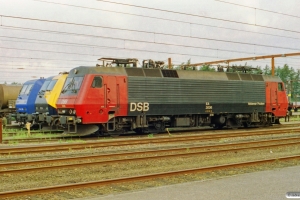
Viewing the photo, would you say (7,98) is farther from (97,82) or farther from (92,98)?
(92,98)

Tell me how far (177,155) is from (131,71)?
9.03 metres

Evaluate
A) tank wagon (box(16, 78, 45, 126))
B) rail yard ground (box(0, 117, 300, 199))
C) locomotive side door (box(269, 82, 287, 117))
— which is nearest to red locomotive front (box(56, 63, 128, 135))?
rail yard ground (box(0, 117, 300, 199))

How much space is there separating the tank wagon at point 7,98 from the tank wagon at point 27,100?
15.9 ft

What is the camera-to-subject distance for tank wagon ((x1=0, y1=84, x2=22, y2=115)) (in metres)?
32.8

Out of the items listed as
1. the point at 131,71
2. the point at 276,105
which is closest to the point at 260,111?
the point at 276,105

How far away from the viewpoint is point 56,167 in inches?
447

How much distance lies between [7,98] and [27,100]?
258 inches

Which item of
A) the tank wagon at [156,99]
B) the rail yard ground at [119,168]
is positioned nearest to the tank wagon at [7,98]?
the tank wagon at [156,99]

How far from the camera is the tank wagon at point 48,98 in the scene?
24.2 metres

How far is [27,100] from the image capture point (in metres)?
27.6

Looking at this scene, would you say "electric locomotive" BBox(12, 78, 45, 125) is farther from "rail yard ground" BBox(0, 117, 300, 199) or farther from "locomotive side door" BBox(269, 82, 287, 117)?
"locomotive side door" BBox(269, 82, 287, 117)

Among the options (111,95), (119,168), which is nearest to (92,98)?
(111,95)

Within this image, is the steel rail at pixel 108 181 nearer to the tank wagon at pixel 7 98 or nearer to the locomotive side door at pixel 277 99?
the locomotive side door at pixel 277 99

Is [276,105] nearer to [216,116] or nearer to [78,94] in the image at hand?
[216,116]
